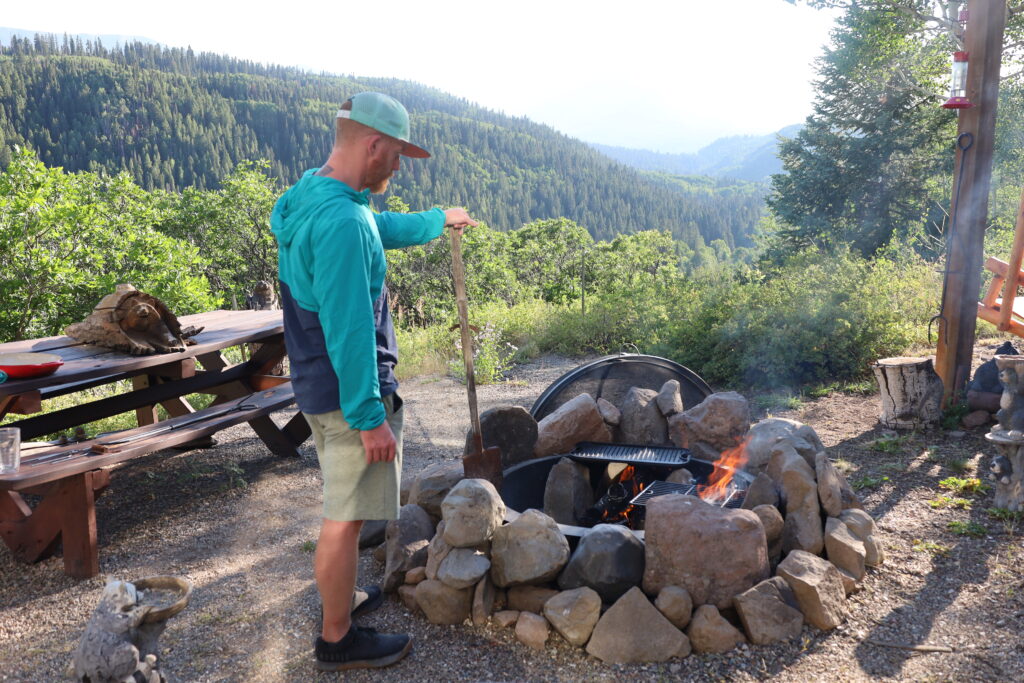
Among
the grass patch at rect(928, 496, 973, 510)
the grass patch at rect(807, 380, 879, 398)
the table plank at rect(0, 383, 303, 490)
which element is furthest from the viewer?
the grass patch at rect(807, 380, 879, 398)

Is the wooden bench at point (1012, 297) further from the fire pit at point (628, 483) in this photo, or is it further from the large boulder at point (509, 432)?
the large boulder at point (509, 432)

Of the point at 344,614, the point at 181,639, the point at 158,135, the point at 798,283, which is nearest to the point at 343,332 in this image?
the point at 344,614

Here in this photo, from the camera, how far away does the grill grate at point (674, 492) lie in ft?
Answer: 10.2

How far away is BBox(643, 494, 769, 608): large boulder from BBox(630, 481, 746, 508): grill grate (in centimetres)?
41

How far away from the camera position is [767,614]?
251 cm

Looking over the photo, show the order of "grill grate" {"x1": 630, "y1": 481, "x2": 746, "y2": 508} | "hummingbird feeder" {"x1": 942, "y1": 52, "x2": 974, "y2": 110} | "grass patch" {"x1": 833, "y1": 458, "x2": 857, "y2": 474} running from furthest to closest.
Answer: "hummingbird feeder" {"x1": 942, "y1": 52, "x2": 974, "y2": 110} → "grass patch" {"x1": 833, "y1": 458, "x2": 857, "y2": 474} → "grill grate" {"x1": 630, "y1": 481, "x2": 746, "y2": 508}

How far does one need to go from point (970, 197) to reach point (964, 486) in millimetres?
2041

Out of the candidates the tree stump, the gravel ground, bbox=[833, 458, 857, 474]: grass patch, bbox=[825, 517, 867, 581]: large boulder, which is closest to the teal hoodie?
the gravel ground

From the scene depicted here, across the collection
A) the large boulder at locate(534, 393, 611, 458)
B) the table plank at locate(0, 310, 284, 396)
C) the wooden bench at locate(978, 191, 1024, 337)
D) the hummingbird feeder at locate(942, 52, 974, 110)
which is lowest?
the large boulder at locate(534, 393, 611, 458)

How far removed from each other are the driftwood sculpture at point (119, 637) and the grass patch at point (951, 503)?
11.2 feet

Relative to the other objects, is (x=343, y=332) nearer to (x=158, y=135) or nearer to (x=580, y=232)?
(x=580, y=232)

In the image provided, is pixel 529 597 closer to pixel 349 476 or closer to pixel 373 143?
pixel 349 476

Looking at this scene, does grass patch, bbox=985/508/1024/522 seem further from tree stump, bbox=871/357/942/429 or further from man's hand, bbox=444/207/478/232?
man's hand, bbox=444/207/478/232

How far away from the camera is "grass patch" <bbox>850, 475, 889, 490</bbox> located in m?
3.87
